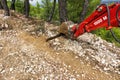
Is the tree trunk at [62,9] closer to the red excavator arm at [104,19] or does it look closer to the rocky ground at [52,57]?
the rocky ground at [52,57]

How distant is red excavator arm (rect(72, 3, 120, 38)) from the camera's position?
22.3 feet

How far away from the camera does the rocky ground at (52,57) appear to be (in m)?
7.73

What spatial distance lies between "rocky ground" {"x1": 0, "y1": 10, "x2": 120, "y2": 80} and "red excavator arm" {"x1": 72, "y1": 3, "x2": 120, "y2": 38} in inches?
41.5

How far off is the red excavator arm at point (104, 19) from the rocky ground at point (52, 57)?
1055mm

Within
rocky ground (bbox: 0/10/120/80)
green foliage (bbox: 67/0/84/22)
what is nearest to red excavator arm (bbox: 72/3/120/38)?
rocky ground (bbox: 0/10/120/80)

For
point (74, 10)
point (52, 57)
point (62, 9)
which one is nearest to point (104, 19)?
point (52, 57)

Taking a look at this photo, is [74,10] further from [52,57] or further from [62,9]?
[52,57]

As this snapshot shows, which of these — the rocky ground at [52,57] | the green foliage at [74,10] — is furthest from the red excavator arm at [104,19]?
the green foliage at [74,10]

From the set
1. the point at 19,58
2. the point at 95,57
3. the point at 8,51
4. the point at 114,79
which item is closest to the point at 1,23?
the point at 8,51

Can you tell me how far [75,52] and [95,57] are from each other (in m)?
0.76

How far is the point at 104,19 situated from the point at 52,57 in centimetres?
242

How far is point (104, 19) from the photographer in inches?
282

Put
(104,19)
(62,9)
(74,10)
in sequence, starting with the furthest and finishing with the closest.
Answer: (74,10), (62,9), (104,19)

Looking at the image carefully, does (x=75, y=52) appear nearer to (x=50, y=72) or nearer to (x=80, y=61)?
(x=80, y=61)
